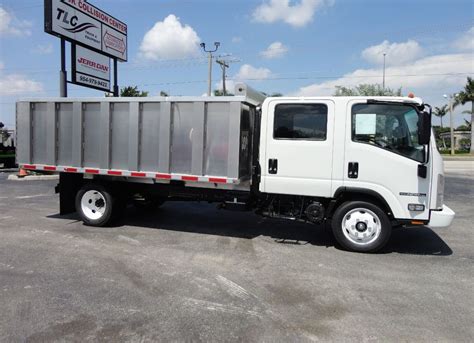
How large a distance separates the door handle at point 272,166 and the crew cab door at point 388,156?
44.5 inches

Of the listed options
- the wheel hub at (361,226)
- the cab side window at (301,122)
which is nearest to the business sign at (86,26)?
the cab side window at (301,122)

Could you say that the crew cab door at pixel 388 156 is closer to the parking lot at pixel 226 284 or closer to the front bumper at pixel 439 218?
the front bumper at pixel 439 218

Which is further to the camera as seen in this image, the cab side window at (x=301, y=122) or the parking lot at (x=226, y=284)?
the cab side window at (x=301, y=122)

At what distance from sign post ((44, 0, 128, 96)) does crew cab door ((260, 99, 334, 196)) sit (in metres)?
9.10

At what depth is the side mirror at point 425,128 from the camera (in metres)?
5.81

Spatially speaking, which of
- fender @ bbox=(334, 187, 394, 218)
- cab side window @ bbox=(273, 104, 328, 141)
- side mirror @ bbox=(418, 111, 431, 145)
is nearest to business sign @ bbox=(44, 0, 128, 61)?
cab side window @ bbox=(273, 104, 328, 141)

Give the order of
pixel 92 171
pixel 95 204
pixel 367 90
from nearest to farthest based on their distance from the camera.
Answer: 1. pixel 92 171
2. pixel 95 204
3. pixel 367 90

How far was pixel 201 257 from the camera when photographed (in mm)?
6078

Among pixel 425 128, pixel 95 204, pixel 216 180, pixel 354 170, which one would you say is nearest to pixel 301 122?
pixel 354 170

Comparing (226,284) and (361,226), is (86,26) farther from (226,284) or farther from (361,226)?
(226,284)

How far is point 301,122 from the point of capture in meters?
6.61

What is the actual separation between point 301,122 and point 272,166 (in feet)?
2.88

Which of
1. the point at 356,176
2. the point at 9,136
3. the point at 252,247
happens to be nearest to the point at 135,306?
the point at 252,247

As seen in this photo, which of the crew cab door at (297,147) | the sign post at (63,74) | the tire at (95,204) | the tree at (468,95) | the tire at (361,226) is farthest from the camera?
the tree at (468,95)
